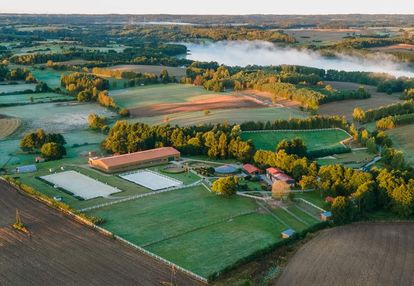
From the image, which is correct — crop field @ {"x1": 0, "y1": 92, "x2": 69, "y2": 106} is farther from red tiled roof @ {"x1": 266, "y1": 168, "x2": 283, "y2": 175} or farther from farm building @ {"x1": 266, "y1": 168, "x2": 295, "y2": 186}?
farm building @ {"x1": 266, "y1": 168, "x2": 295, "y2": 186}

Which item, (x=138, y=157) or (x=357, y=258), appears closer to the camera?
(x=357, y=258)

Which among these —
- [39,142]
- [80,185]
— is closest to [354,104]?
[39,142]

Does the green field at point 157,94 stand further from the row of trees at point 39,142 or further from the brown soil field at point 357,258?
the brown soil field at point 357,258

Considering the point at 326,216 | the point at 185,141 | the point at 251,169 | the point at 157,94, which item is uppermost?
the point at 185,141

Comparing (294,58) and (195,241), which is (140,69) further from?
(195,241)

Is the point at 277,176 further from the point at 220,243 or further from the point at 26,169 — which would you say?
the point at 26,169

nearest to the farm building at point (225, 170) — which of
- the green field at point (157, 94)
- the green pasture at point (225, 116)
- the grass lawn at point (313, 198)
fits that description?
the grass lawn at point (313, 198)

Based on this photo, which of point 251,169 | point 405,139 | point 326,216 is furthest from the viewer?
point 405,139

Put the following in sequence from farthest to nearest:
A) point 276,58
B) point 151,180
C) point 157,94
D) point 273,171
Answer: point 276,58 < point 157,94 < point 273,171 < point 151,180
